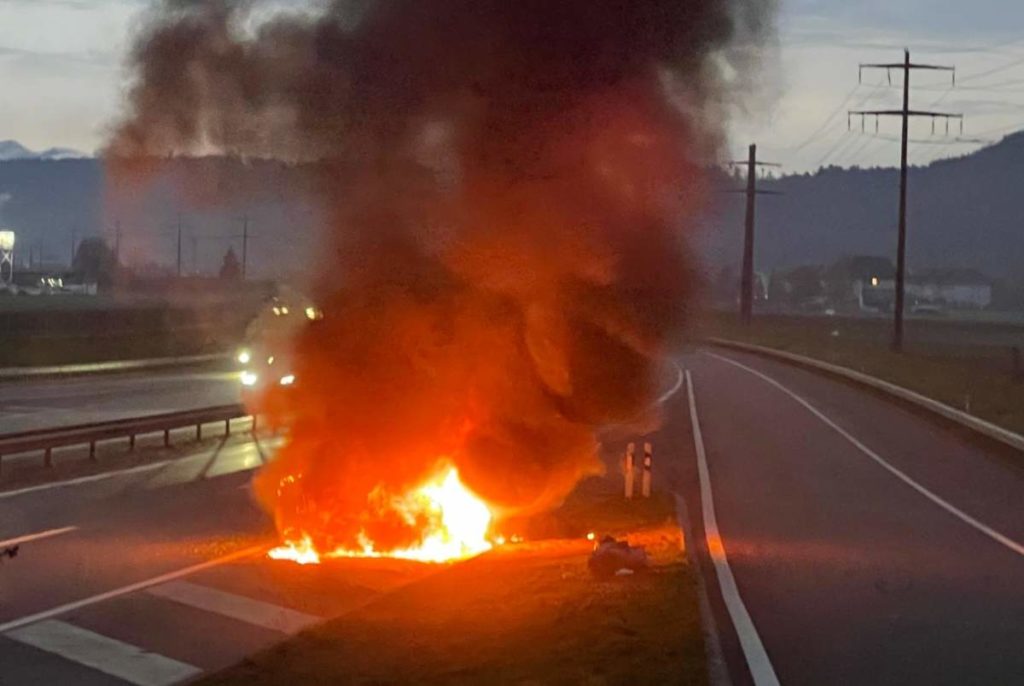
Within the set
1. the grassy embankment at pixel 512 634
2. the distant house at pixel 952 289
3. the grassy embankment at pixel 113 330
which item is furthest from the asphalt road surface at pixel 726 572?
the distant house at pixel 952 289

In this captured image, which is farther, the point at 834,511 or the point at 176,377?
the point at 176,377

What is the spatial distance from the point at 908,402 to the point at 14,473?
21.0 metres

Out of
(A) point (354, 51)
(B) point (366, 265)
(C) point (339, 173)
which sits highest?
(A) point (354, 51)

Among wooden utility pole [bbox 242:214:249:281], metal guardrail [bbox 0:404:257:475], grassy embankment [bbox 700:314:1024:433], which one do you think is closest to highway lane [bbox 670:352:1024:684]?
grassy embankment [bbox 700:314:1024:433]

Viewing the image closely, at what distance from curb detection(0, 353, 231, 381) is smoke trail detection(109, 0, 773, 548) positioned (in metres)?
28.8

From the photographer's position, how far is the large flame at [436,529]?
46.5 ft

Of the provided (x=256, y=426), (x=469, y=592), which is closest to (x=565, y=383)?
(x=469, y=592)

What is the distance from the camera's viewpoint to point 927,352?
53.7m

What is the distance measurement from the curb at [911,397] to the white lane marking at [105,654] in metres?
9.58

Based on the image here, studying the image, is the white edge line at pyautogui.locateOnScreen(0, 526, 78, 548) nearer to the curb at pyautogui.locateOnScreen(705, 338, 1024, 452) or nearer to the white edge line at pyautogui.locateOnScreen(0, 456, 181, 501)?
the white edge line at pyautogui.locateOnScreen(0, 456, 181, 501)

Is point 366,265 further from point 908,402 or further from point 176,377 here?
point 176,377

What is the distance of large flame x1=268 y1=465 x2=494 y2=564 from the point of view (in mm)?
14164

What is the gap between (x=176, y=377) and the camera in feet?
141

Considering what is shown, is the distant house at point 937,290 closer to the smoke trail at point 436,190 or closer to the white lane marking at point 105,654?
the smoke trail at point 436,190
